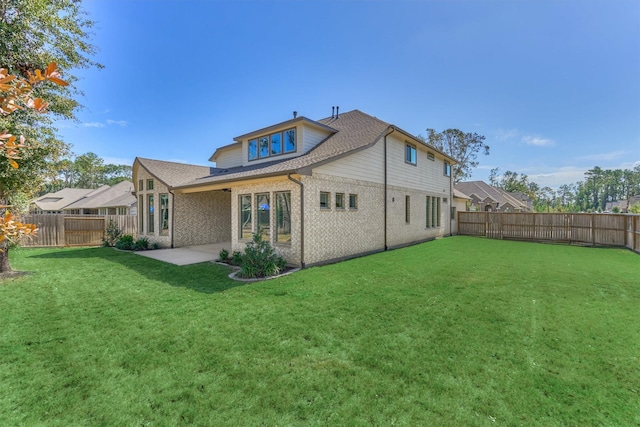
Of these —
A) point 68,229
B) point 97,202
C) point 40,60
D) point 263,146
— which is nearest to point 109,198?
point 97,202

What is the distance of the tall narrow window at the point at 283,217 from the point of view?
895cm

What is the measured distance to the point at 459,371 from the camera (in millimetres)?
3367

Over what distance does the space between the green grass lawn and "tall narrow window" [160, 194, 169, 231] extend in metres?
6.30

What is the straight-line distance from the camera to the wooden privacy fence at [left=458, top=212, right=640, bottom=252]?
1336 cm

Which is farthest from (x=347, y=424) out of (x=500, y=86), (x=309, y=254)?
(x=500, y=86)

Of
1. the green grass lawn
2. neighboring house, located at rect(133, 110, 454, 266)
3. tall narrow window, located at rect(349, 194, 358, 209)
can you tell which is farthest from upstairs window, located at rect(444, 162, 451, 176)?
the green grass lawn

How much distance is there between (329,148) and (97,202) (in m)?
32.1

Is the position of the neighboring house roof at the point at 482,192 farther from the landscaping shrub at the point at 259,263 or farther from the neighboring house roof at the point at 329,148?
the landscaping shrub at the point at 259,263

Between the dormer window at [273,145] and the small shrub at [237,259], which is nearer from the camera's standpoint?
the small shrub at [237,259]

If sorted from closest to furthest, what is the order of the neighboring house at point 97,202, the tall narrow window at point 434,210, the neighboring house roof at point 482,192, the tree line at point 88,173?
1. the tall narrow window at point 434,210
2. the neighboring house at point 97,202
3. the neighboring house roof at point 482,192
4. the tree line at point 88,173

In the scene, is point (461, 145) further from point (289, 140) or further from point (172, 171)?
point (172, 171)

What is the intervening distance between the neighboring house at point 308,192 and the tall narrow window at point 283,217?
0.03m

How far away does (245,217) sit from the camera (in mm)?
10242

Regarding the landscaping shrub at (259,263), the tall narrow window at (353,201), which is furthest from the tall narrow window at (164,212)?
the tall narrow window at (353,201)
